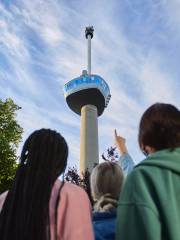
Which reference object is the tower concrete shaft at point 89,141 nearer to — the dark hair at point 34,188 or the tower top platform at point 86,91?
the tower top platform at point 86,91

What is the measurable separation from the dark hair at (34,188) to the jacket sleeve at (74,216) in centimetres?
10

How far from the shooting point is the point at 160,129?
2781mm

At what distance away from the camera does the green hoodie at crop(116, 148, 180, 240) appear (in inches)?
90.0

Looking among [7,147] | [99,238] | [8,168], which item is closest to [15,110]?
[7,147]

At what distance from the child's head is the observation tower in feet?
205

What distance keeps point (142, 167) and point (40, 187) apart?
2.31 ft

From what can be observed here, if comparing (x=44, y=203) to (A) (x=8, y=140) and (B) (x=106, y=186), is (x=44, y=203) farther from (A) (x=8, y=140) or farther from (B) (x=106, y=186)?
(A) (x=8, y=140)

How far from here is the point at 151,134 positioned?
278 centimetres

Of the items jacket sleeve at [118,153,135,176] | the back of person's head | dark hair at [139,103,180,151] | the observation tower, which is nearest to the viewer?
dark hair at [139,103,180,151]

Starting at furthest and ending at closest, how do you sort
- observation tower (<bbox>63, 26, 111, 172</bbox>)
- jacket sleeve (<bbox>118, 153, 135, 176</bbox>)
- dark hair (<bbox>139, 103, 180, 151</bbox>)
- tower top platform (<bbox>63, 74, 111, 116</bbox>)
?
tower top platform (<bbox>63, 74, 111, 116</bbox>) → observation tower (<bbox>63, 26, 111, 172</bbox>) → jacket sleeve (<bbox>118, 153, 135, 176</bbox>) → dark hair (<bbox>139, 103, 180, 151</bbox>)

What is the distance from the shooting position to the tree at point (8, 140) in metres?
23.7

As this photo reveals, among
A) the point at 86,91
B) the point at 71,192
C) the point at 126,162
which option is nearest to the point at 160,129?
the point at 71,192

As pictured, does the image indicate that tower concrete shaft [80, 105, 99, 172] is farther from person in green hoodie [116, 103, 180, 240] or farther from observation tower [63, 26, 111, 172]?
person in green hoodie [116, 103, 180, 240]

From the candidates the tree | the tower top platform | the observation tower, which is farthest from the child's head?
the tower top platform
